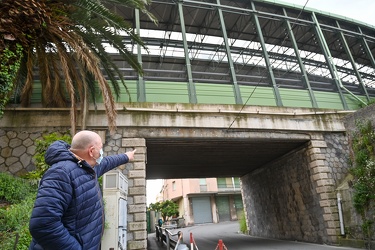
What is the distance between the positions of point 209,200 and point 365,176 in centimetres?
2655

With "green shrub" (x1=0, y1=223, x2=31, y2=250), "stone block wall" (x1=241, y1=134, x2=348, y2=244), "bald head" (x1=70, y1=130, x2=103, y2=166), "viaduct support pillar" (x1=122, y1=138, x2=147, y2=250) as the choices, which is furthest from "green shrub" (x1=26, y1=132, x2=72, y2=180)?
"stone block wall" (x1=241, y1=134, x2=348, y2=244)

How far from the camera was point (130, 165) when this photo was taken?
26.2 ft

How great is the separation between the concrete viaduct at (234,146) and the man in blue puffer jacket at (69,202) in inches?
231

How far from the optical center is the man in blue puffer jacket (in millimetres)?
1578

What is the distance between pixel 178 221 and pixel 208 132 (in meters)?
23.6

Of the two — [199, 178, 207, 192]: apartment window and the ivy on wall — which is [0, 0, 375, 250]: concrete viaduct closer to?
the ivy on wall

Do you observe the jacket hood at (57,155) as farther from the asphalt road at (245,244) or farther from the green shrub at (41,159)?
the asphalt road at (245,244)

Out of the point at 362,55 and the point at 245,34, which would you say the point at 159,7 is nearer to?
the point at 245,34

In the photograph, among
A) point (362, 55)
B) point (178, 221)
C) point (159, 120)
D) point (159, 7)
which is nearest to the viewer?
point (159, 120)

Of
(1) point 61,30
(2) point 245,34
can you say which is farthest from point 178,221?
(1) point 61,30

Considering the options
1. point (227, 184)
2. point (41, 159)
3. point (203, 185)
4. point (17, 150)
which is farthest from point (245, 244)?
point (227, 184)

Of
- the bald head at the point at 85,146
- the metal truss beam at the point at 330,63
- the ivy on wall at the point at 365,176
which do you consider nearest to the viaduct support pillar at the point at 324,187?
the ivy on wall at the point at 365,176

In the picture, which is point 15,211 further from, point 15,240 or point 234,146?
point 234,146

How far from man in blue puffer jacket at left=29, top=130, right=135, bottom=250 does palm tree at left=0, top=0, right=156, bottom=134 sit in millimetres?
4596
